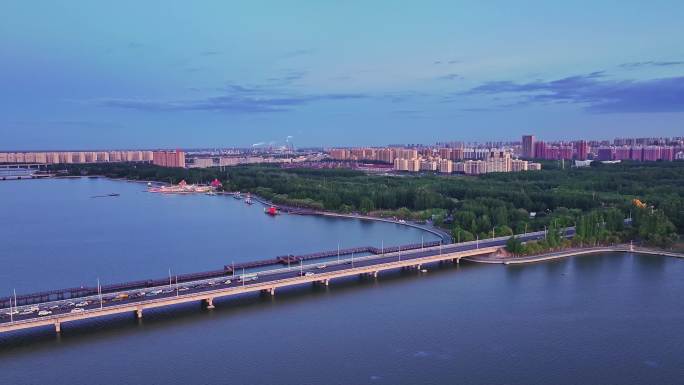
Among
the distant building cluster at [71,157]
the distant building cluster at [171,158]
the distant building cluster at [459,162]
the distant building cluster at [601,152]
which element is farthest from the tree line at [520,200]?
the distant building cluster at [71,157]

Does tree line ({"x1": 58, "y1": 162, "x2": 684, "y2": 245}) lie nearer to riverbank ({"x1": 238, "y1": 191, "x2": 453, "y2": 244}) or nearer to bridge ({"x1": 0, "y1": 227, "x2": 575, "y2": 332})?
riverbank ({"x1": 238, "y1": 191, "x2": 453, "y2": 244})

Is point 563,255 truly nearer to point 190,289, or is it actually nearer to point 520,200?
point 520,200

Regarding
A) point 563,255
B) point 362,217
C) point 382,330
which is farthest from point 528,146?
point 382,330

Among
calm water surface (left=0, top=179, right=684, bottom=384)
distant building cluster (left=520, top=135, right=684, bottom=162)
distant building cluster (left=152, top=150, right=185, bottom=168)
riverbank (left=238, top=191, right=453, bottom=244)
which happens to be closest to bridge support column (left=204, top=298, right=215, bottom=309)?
calm water surface (left=0, top=179, right=684, bottom=384)

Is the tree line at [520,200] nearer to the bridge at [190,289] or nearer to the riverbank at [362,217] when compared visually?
the riverbank at [362,217]

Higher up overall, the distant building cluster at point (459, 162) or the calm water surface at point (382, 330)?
the distant building cluster at point (459, 162)
